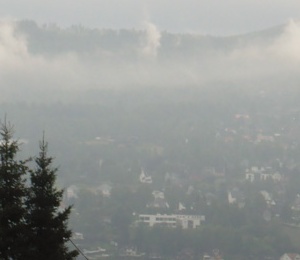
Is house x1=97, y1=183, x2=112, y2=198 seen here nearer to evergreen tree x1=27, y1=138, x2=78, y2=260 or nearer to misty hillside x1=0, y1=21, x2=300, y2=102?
evergreen tree x1=27, y1=138, x2=78, y2=260

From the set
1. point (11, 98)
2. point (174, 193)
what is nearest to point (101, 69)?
point (11, 98)

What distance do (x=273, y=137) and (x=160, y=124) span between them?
10.8 metres

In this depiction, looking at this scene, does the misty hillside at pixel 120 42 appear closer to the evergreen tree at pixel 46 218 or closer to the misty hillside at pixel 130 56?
the misty hillside at pixel 130 56

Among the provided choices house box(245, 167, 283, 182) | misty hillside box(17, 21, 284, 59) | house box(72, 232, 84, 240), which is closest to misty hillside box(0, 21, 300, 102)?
misty hillside box(17, 21, 284, 59)

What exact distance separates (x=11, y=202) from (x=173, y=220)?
26735 mm

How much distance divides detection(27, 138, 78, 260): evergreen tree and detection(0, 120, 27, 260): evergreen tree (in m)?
0.10

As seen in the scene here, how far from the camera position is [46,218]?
16.8 ft

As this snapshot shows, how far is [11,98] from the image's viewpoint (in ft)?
247

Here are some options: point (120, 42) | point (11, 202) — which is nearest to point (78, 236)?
point (11, 202)

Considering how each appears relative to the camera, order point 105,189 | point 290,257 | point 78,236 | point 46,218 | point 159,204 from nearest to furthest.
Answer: point 46,218 → point 290,257 → point 78,236 → point 159,204 → point 105,189

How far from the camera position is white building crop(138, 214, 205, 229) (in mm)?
30842

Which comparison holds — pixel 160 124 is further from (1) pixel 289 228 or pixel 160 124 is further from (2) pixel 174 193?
(1) pixel 289 228

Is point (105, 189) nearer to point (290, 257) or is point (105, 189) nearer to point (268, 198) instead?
point (268, 198)

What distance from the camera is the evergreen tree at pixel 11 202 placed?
16.0 ft
